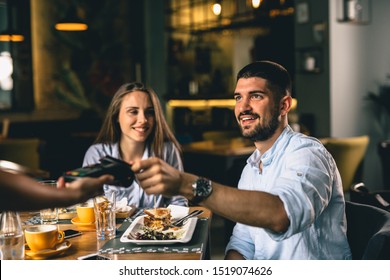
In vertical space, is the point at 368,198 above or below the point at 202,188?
below

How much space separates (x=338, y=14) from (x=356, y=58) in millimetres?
524

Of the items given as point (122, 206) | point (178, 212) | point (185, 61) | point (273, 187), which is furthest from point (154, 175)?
point (185, 61)

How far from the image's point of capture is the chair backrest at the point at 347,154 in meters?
3.82

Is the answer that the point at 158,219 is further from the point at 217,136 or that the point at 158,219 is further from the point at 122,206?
the point at 217,136

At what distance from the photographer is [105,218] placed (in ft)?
5.15

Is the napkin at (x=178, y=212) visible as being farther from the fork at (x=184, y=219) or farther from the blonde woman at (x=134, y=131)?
the blonde woman at (x=134, y=131)

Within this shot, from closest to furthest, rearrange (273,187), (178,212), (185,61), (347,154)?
(273,187), (178,212), (347,154), (185,61)

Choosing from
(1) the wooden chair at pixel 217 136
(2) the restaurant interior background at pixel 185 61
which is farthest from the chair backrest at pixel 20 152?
(1) the wooden chair at pixel 217 136

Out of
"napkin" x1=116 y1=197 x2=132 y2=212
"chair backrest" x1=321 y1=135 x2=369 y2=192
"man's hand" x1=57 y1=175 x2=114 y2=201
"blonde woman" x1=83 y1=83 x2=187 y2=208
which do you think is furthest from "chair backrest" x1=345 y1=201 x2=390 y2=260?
"chair backrest" x1=321 y1=135 x2=369 y2=192

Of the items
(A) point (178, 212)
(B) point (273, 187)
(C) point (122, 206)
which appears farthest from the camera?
(C) point (122, 206)

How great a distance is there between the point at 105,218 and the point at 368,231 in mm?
816

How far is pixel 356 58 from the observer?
5.19m

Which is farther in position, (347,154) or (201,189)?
(347,154)

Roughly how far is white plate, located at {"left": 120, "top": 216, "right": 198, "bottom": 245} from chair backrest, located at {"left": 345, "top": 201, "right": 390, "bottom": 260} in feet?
1.63
